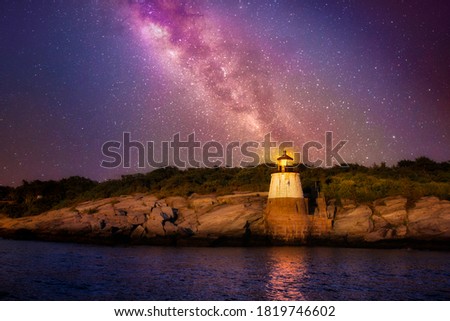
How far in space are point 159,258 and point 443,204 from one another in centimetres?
2710

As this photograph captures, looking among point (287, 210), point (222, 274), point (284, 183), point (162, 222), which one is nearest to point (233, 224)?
point (287, 210)

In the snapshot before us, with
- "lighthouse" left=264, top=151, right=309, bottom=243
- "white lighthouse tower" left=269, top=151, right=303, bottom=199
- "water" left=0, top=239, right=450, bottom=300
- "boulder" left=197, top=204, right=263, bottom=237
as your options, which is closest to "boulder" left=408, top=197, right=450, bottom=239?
"water" left=0, top=239, right=450, bottom=300

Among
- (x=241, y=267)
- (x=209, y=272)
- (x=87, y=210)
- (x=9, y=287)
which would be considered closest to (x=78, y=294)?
(x=9, y=287)

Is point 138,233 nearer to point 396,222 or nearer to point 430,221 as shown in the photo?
point 396,222

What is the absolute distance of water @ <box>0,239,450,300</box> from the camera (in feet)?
77.9

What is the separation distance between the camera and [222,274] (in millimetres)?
29188

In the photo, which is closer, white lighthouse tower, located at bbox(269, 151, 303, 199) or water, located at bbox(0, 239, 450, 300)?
water, located at bbox(0, 239, 450, 300)

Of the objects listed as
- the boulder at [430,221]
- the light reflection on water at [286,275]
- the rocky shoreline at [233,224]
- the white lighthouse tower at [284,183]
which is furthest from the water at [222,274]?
the white lighthouse tower at [284,183]

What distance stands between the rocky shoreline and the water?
13.7ft

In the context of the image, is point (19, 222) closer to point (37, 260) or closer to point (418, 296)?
point (37, 260)

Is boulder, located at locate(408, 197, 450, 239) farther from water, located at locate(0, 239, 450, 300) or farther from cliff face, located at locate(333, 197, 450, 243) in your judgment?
water, located at locate(0, 239, 450, 300)

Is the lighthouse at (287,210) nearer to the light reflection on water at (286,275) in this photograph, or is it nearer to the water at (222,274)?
the water at (222,274)

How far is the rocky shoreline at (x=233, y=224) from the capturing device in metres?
45.8

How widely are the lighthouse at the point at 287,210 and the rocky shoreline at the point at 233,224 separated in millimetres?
1002
